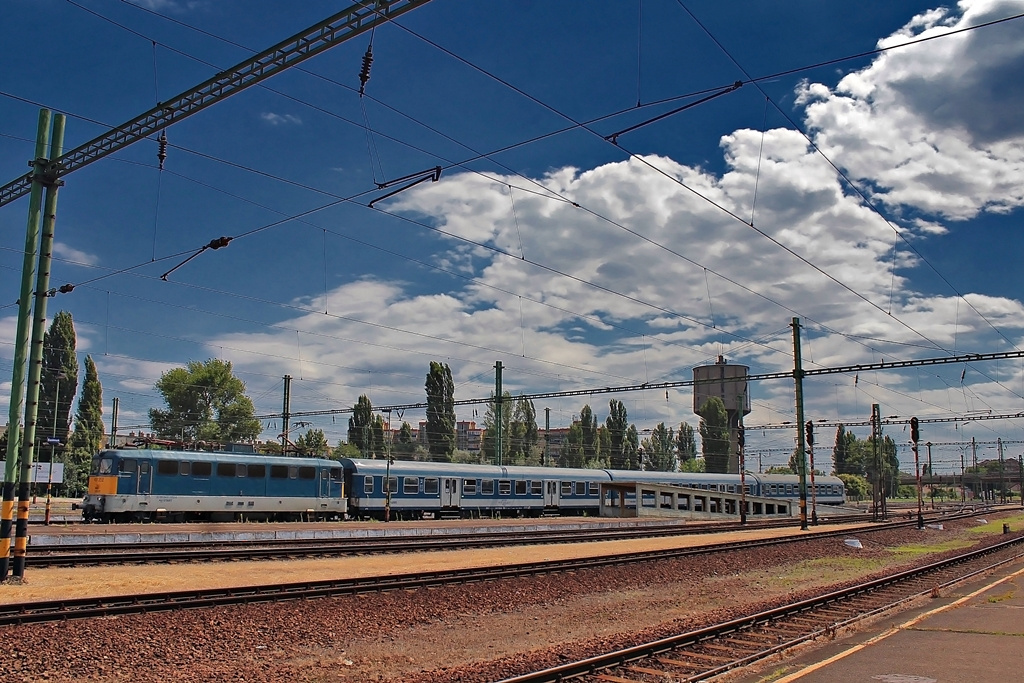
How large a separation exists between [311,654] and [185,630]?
222 cm

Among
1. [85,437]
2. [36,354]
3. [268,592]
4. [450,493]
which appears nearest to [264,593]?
[268,592]

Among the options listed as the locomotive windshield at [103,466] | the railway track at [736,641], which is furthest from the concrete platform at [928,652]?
the locomotive windshield at [103,466]

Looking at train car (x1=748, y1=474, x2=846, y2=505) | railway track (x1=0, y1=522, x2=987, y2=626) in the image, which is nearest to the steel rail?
railway track (x1=0, y1=522, x2=987, y2=626)

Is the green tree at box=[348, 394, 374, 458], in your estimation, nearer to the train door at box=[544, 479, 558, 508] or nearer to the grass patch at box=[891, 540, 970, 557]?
the train door at box=[544, 479, 558, 508]

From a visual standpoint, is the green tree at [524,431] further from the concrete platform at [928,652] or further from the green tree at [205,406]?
the concrete platform at [928,652]

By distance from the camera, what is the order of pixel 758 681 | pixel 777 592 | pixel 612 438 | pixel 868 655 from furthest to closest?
pixel 612 438 < pixel 777 592 < pixel 868 655 < pixel 758 681

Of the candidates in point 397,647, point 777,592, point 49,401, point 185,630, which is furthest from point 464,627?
point 49,401

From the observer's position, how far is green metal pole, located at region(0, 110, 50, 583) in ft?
57.8

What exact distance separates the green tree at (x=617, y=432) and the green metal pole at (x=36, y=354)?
288ft

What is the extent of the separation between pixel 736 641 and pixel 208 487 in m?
28.5

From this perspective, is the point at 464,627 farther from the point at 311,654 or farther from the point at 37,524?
the point at 37,524

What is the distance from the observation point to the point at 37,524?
3303cm

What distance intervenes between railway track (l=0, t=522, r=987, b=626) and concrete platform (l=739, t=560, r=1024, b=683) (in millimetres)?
8756

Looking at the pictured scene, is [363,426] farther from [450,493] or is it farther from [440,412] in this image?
[450,493]
